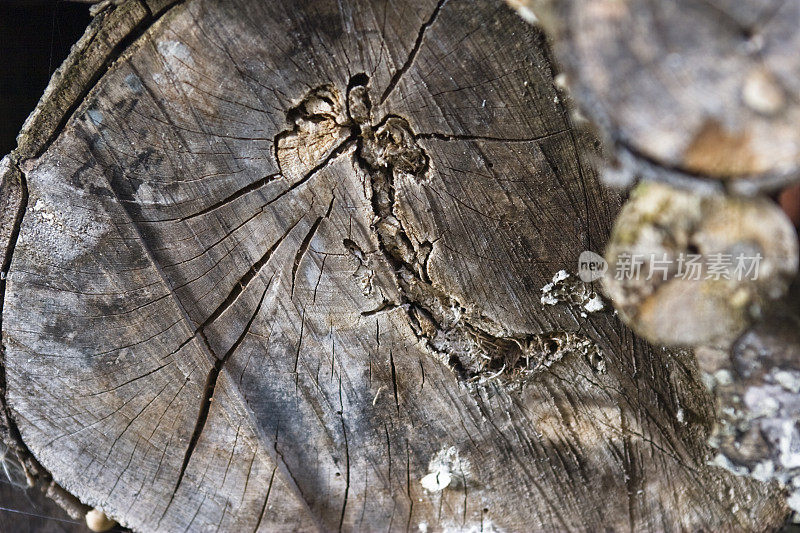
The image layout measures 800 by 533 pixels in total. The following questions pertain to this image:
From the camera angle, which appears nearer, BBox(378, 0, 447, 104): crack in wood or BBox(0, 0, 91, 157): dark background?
BBox(378, 0, 447, 104): crack in wood

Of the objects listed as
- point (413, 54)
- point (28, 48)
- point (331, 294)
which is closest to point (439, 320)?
point (331, 294)

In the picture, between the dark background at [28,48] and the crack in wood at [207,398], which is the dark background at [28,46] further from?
the crack in wood at [207,398]

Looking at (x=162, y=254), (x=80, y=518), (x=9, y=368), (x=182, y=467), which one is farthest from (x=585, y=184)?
(x=80, y=518)

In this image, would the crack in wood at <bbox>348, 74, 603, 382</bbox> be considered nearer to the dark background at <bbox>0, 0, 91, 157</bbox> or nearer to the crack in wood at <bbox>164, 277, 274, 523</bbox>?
the crack in wood at <bbox>164, 277, 274, 523</bbox>

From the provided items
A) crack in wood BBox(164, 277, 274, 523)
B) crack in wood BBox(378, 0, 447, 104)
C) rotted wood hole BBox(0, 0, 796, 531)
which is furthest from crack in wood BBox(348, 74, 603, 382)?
crack in wood BBox(164, 277, 274, 523)

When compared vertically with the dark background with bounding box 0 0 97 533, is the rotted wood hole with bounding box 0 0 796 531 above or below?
below

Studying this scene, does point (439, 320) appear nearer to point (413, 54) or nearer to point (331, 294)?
point (331, 294)

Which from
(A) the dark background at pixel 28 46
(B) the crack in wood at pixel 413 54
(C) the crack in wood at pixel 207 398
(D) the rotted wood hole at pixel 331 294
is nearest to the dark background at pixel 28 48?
(A) the dark background at pixel 28 46

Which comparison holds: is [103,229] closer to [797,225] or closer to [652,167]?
[652,167]

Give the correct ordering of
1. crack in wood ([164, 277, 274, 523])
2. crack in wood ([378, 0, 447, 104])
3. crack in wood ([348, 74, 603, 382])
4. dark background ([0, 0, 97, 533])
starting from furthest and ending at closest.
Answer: dark background ([0, 0, 97, 533]) < crack in wood ([164, 277, 274, 523]) < crack in wood ([348, 74, 603, 382]) < crack in wood ([378, 0, 447, 104])
